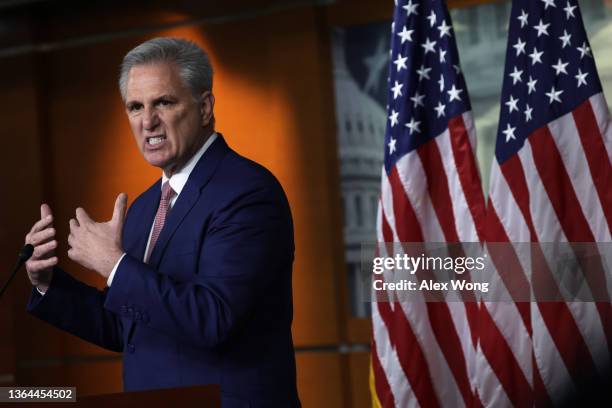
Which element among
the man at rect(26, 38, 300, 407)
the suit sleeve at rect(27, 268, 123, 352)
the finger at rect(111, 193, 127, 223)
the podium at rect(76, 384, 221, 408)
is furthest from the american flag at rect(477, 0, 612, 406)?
the podium at rect(76, 384, 221, 408)

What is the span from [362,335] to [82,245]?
274 centimetres

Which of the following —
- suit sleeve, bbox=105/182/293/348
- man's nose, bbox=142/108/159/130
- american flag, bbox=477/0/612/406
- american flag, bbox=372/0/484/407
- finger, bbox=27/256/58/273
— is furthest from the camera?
american flag, bbox=372/0/484/407

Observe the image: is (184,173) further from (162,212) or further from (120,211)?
(120,211)

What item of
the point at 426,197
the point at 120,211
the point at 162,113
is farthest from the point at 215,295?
the point at 426,197

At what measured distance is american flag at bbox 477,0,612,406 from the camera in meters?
2.92

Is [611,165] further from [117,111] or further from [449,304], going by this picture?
[117,111]

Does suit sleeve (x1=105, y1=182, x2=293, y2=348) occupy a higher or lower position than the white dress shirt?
lower

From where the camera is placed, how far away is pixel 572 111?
300 cm

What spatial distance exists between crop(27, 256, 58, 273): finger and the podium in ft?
1.83

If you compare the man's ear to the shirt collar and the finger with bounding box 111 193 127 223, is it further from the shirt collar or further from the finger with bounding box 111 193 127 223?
the finger with bounding box 111 193 127 223

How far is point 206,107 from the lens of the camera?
2.00m

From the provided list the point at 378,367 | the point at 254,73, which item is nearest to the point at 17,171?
the point at 254,73

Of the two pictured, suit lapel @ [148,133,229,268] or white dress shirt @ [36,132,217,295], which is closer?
suit lapel @ [148,133,229,268]

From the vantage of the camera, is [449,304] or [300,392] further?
[300,392]
